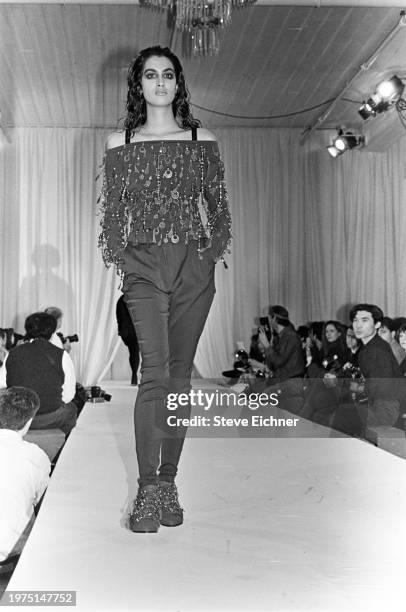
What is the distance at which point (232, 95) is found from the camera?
5312 millimetres

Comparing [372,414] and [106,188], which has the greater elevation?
[106,188]

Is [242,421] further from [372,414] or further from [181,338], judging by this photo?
[181,338]

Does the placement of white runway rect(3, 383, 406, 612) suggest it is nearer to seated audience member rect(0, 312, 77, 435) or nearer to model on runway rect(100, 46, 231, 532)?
model on runway rect(100, 46, 231, 532)

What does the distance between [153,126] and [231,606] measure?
2.41 feet

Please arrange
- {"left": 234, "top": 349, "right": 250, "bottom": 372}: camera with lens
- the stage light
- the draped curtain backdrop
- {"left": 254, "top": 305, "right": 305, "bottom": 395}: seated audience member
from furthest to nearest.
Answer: the draped curtain backdrop < {"left": 234, "top": 349, "right": 250, "bottom": 372}: camera with lens < the stage light < {"left": 254, "top": 305, "right": 305, "bottom": 395}: seated audience member

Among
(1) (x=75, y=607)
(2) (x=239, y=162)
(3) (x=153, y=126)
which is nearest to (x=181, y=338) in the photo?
(3) (x=153, y=126)

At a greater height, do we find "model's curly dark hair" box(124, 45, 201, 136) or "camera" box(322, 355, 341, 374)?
"model's curly dark hair" box(124, 45, 201, 136)

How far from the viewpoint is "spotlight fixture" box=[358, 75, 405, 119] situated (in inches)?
167

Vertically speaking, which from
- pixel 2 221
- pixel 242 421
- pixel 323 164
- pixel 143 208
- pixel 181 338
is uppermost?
pixel 323 164

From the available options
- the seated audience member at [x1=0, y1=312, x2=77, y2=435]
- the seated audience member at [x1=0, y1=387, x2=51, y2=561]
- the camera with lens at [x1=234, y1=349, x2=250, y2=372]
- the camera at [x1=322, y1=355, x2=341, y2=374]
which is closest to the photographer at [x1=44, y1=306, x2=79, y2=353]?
the seated audience member at [x1=0, y1=312, x2=77, y2=435]

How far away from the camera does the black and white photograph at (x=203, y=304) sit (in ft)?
3.34

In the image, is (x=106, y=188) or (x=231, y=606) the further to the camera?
(x=106, y=188)

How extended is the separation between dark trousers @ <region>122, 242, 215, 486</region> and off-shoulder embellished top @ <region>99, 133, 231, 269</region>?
0.02 meters

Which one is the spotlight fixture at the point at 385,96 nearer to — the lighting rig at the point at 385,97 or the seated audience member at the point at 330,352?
the lighting rig at the point at 385,97
